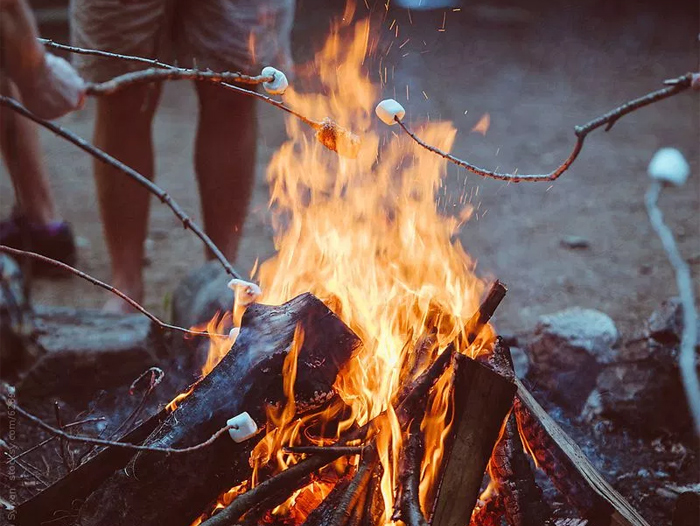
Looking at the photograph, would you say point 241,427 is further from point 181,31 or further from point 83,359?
point 181,31

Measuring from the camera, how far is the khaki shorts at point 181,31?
302 cm

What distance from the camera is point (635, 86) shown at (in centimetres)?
673

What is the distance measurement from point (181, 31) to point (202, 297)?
1158 mm

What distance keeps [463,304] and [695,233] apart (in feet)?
10.0

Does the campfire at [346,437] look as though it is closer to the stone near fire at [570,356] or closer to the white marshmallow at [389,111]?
the white marshmallow at [389,111]

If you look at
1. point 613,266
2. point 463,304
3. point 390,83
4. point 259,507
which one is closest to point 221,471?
point 259,507

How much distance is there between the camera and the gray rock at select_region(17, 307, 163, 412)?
2658 millimetres

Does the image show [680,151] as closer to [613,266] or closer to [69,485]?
[613,266]

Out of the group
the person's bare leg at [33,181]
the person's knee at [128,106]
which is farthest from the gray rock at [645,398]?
the person's bare leg at [33,181]

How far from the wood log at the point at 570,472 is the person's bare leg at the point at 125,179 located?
2010mm

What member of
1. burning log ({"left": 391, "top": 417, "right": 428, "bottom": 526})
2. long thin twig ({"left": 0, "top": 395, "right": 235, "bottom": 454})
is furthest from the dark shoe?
burning log ({"left": 391, "top": 417, "right": 428, "bottom": 526})

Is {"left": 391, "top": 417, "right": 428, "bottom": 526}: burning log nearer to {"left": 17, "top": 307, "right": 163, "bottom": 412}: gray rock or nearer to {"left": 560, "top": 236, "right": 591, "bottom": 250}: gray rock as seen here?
{"left": 17, "top": 307, "right": 163, "bottom": 412}: gray rock

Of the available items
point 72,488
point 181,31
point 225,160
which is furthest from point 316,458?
point 181,31

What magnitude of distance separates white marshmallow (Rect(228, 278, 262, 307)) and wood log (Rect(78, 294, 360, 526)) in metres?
0.09
